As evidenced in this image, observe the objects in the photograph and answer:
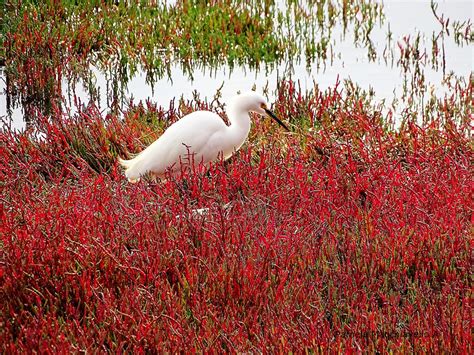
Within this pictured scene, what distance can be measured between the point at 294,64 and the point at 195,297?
22.7ft

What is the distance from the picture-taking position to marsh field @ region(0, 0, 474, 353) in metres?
3.66

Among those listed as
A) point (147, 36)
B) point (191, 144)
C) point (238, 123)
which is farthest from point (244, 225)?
point (147, 36)

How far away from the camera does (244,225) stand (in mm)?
4641

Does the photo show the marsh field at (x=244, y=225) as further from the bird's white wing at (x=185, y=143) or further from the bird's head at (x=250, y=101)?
the bird's head at (x=250, y=101)

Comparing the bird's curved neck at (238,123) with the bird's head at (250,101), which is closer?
the bird's curved neck at (238,123)

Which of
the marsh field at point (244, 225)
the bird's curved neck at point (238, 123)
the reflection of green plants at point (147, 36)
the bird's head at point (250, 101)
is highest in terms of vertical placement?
the reflection of green plants at point (147, 36)

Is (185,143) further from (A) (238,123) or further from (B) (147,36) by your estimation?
(B) (147,36)

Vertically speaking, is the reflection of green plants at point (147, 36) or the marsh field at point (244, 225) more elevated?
the reflection of green plants at point (147, 36)

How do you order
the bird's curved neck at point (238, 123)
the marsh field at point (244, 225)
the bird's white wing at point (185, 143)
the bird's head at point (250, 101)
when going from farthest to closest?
the bird's head at point (250, 101), the bird's curved neck at point (238, 123), the bird's white wing at point (185, 143), the marsh field at point (244, 225)

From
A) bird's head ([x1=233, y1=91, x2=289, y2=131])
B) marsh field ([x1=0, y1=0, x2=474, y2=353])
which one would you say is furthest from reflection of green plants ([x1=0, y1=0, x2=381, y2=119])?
bird's head ([x1=233, y1=91, x2=289, y2=131])

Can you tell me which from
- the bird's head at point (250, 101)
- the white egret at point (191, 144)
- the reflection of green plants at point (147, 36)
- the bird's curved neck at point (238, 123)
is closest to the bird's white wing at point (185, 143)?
the white egret at point (191, 144)

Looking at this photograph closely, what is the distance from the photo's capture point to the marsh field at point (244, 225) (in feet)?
12.0

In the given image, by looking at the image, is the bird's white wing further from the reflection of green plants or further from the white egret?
the reflection of green plants

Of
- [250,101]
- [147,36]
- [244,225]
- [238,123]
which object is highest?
[147,36]
